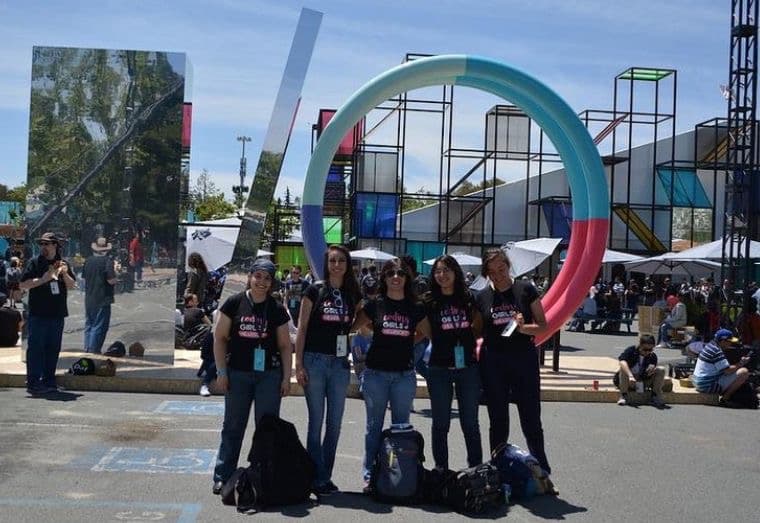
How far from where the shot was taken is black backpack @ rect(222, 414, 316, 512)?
5.89 metres

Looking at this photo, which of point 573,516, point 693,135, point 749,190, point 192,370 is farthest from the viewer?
point 693,135

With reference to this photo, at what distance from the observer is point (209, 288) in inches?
845

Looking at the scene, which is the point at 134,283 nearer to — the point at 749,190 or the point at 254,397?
the point at 254,397

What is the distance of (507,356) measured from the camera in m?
6.66

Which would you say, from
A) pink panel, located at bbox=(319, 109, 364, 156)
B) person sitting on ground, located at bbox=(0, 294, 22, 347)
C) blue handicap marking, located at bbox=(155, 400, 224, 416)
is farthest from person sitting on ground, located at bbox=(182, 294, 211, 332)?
pink panel, located at bbox=(319, 109, 364, 156)

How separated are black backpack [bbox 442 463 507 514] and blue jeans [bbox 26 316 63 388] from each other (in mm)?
5759

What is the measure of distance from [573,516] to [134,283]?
7.07 meters

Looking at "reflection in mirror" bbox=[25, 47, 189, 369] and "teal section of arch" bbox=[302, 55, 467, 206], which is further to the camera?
"teal section of arch" bbox=[302, 55, 467, 206]

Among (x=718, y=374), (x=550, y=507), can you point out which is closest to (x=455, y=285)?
(x=550, y=507)

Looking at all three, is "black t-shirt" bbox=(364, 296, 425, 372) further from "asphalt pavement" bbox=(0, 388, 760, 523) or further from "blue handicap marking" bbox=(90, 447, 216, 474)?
"blue handicap marking" bbox=(90, 447, 216, 474)

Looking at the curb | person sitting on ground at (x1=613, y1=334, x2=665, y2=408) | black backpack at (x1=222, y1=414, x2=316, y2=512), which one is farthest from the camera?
person sitting on ground at (x1=613, y1=334, x2=665, y2=408)

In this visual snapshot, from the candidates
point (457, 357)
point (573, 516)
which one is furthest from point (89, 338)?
point (573, 516)

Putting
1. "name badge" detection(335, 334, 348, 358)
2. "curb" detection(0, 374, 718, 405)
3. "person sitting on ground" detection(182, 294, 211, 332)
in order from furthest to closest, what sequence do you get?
"person sitting on ground" detection(182, 294, 211, 332), "curb" detection(0, 374, 718, 405), "name badge" detection(335, 334, 348, 358)

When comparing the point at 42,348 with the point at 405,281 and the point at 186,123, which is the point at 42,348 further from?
the point at 405,281
